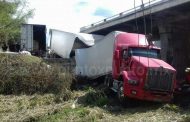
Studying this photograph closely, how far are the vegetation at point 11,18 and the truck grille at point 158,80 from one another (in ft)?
57.8

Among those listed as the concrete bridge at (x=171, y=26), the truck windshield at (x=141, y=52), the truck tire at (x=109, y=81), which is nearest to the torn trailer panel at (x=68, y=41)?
the concrete bridge at (x=171, y=26)

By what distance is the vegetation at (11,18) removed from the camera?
32.3 m

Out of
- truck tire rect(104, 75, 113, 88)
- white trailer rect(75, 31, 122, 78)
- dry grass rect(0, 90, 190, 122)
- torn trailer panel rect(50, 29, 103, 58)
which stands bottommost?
dry grass rect(0, 90, 190, 122)

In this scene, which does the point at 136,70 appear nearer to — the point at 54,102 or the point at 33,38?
the point at 54,102

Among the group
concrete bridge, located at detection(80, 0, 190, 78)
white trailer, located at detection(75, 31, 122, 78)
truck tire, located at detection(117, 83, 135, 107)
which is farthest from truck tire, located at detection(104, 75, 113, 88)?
concrete bridge, located at detection(80, 0, 190, 78)

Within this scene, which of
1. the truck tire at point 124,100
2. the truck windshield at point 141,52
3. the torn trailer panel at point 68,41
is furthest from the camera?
the torn trailer panel at point 68,41

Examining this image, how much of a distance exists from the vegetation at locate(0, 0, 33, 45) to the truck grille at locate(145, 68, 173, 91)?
57.8 ft

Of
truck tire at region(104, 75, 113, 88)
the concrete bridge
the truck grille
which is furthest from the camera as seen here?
the concrete bridge

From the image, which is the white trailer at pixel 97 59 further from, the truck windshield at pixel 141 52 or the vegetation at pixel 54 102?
the truck windshield at pixel 141 52

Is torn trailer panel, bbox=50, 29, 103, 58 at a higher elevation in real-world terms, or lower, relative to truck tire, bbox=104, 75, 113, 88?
higher

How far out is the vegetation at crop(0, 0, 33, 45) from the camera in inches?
1274

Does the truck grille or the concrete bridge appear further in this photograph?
the concrete bridge

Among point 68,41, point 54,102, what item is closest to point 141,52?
point 54,102

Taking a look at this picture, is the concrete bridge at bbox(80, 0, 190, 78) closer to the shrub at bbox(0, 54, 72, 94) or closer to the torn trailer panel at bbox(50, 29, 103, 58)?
the torn trailer panel at bbox(50, 29, 103, 58)
